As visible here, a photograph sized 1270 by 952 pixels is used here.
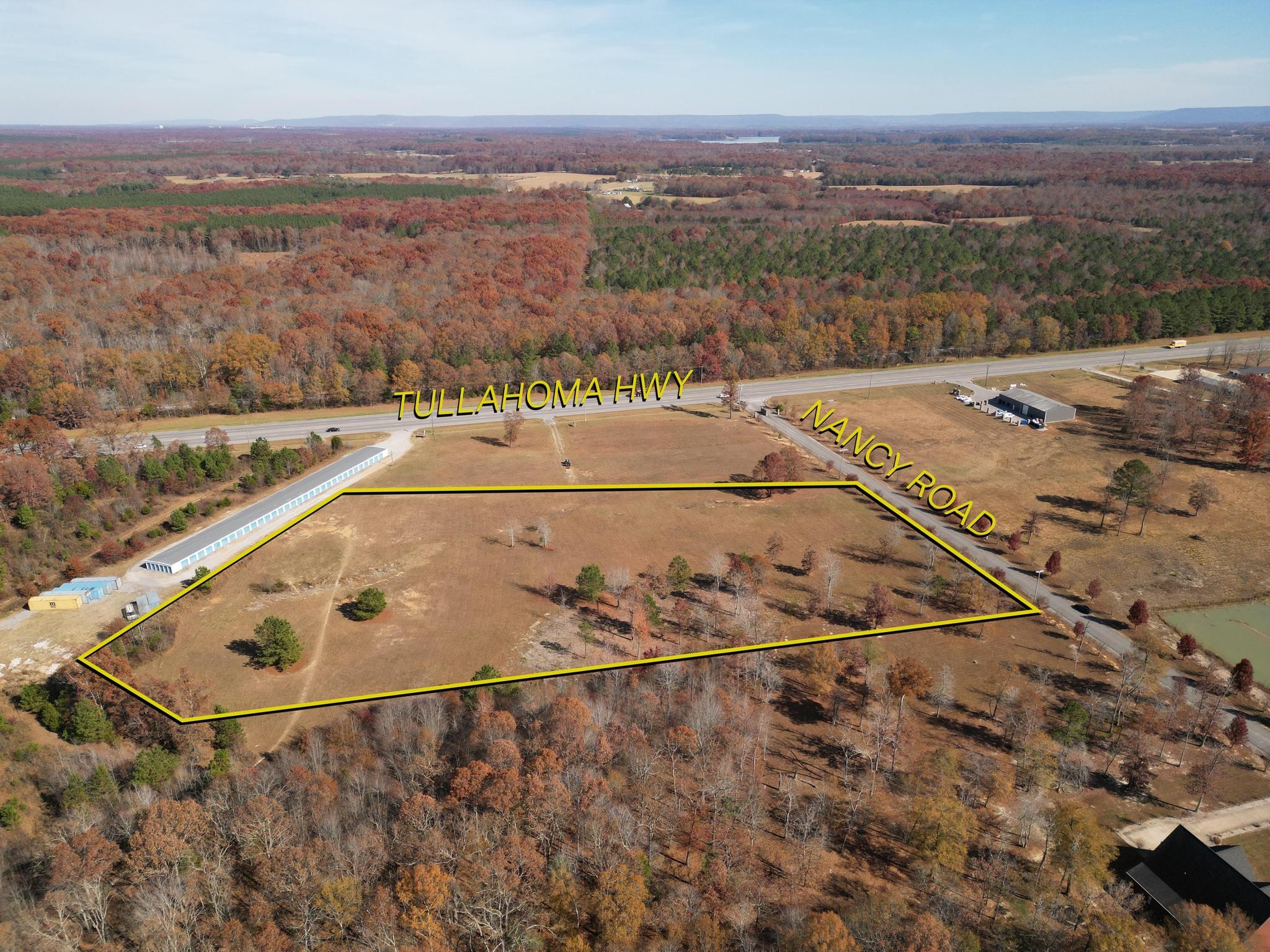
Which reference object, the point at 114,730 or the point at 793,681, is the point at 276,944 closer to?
the point at 114,730

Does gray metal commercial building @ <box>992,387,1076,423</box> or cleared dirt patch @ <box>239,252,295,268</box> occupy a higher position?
cleared dirt patch @ <box>239,252,295,268</box>

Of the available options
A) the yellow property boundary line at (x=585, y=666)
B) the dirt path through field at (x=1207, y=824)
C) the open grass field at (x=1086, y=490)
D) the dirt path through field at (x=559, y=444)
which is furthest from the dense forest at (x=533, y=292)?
the dirt path through field at (x=1207, y=824)

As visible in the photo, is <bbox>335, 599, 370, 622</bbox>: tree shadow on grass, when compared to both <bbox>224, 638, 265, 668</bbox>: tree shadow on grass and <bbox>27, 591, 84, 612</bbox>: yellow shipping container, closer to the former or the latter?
<bbox>224, 638, 265, 668</bbox>: tree shadow on grass

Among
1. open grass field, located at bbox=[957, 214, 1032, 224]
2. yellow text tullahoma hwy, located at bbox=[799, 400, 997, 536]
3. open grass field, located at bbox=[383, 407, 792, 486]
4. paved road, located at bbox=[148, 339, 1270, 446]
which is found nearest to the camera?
yellow text tullahoma hwy, located at bbox=[799, 400, 997, 536]

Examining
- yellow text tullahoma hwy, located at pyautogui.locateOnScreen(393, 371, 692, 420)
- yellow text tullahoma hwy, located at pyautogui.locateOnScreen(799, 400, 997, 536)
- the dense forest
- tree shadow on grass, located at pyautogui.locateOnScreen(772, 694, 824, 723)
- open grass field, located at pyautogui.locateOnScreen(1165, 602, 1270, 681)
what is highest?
Answer: the dense forest

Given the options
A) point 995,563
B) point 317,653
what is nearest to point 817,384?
point 995,563

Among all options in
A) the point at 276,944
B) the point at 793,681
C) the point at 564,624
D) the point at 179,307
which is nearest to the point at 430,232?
the point at 179,307

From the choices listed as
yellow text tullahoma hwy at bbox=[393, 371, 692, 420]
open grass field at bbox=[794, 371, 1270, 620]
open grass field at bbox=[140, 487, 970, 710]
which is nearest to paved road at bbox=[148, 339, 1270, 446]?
yellow text tullahoma hwy at bbox=[393, 371, 692, 420]
